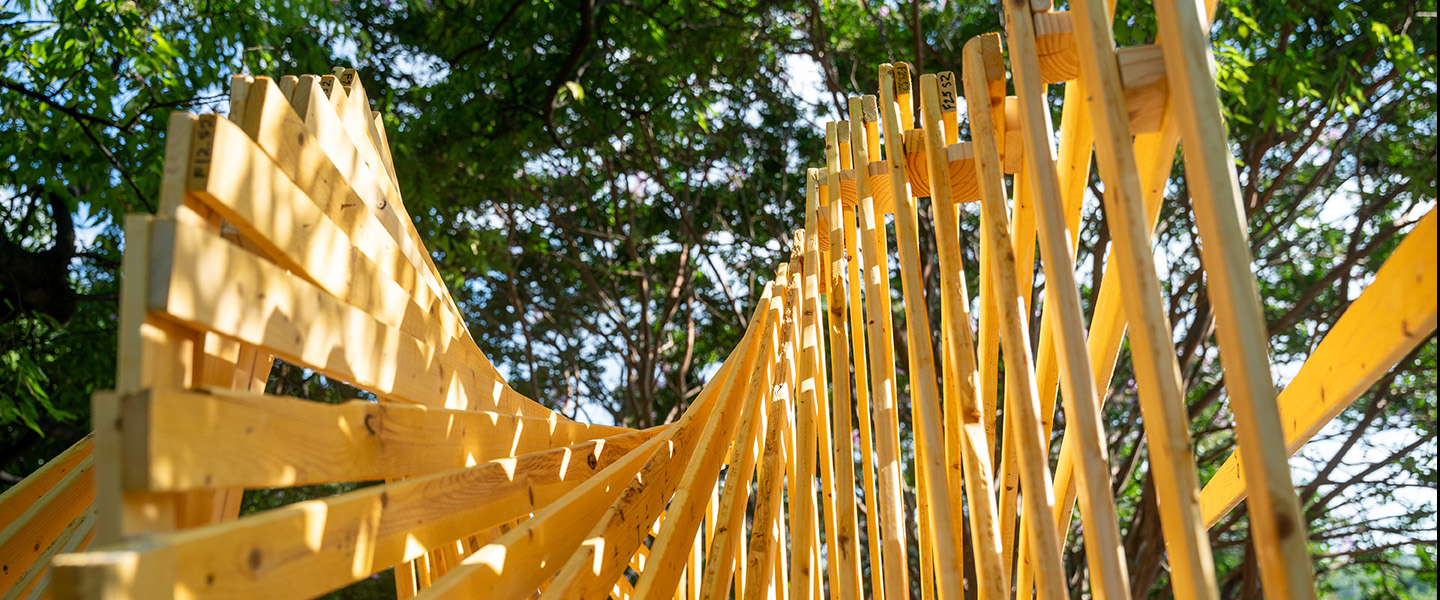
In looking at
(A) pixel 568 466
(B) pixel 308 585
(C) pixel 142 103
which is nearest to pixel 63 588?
(B) pixel 308 585

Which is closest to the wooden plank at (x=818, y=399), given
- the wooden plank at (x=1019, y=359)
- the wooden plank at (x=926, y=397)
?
the wooden plank at (x=926, y=397)

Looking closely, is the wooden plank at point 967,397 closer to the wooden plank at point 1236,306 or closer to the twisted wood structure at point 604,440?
the twisted wood structure at point 604,440

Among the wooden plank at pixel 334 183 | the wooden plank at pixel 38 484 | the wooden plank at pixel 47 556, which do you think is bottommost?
the wooden plank at pixel 47 556

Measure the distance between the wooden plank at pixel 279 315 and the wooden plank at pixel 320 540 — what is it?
166mm

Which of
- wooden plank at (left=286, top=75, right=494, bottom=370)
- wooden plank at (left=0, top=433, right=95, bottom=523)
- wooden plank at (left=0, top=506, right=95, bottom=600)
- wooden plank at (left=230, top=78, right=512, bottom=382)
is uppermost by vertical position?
wooden plank at (left=286, top=75, right=494, bottom=370)

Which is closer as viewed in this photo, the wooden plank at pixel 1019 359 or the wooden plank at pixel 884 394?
the wooden plank at pixel 1019 359

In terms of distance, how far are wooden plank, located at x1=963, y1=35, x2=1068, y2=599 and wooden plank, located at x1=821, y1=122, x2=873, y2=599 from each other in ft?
1.35

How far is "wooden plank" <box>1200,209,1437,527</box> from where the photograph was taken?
94cm

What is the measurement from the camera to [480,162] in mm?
5684

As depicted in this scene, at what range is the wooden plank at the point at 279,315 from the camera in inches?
34.3

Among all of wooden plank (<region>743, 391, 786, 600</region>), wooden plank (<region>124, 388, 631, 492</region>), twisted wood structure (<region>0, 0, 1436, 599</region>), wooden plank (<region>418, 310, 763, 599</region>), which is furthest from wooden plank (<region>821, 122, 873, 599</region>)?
wooden plank (<region>124, 388, 631, 492</region>)

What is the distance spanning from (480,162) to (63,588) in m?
5.14

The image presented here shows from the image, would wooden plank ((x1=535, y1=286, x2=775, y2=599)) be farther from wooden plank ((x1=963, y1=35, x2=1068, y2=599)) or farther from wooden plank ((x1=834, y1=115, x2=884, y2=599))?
wooden plank ((x1=963, y1=35, x2=1068, y2=599))

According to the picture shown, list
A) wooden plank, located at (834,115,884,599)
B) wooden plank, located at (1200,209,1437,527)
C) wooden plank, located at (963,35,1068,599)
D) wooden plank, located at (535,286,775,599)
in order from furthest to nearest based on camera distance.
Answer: wooden plank, located at (834,115,884,599) < wooden plank, located at (535,286,775,599) < wooden plank, located at (963,35,1068,599) < wooden plank, located at (1200,209,1437,527)
